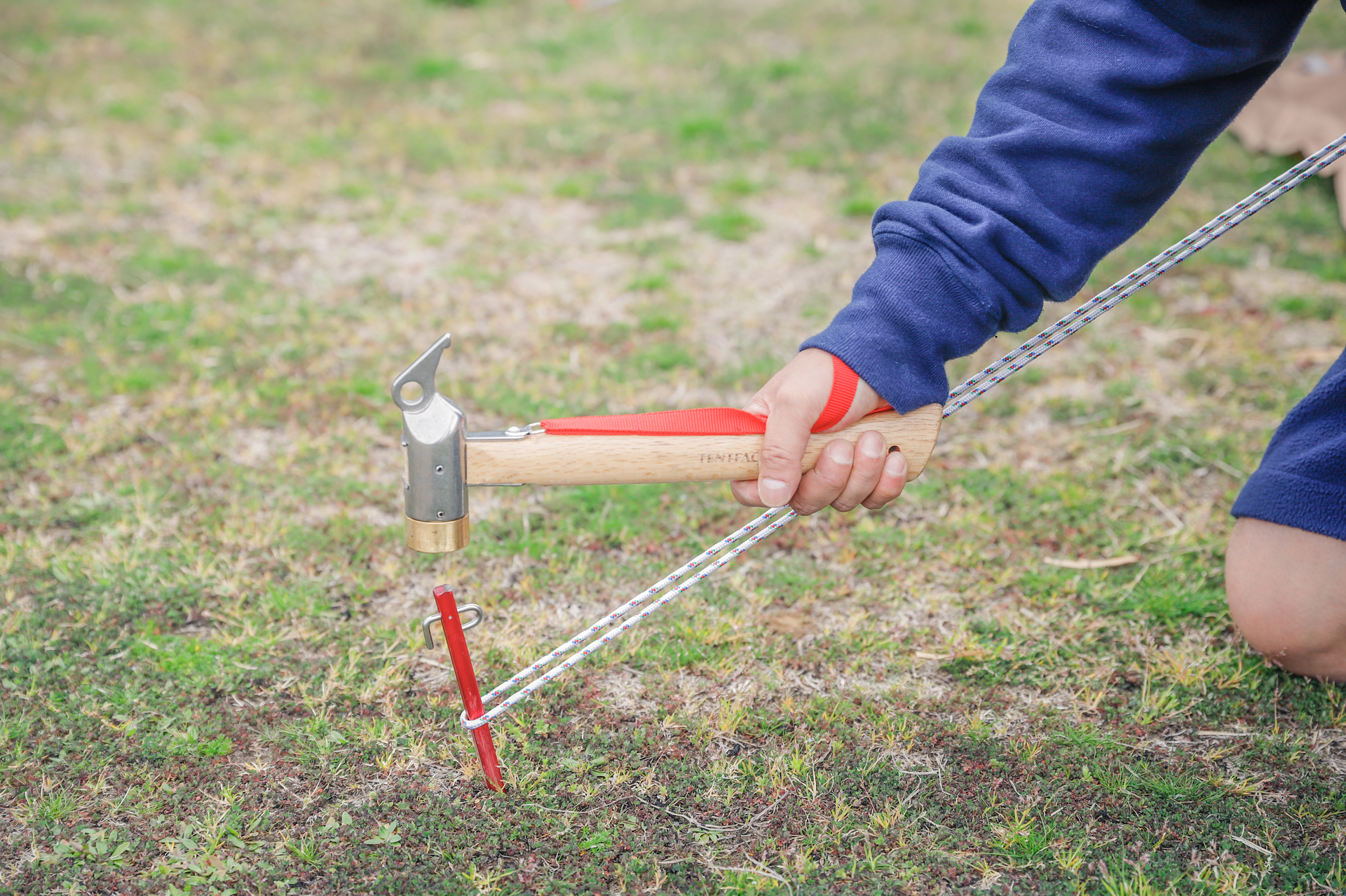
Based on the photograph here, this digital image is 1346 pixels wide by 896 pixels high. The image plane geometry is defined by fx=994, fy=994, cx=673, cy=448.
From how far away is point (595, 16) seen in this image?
25.9 feet

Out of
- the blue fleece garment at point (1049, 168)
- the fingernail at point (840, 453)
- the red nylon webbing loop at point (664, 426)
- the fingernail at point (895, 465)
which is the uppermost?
the blue fleece garment at point (1049, 168)

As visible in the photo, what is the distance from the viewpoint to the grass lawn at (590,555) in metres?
2.22

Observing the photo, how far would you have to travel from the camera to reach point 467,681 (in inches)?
87.0

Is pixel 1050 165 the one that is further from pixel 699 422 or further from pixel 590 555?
pixel 590 555

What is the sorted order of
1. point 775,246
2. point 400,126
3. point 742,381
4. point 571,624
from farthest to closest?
point 400,126 → point 775,246 → point 742,381 → point 571,624

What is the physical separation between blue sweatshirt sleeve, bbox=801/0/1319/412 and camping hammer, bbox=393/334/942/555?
0.22 metres

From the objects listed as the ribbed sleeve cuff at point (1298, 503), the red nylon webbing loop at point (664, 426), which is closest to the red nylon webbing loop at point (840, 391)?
the red nylon webbing loop at point (664, 426)

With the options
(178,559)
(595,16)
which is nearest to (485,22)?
(595,16)

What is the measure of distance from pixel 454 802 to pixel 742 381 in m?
2.13

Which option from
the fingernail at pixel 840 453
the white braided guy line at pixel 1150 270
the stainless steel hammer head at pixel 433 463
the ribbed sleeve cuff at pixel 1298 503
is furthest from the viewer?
the ribbed sleeve cuff at pixel 1298 503

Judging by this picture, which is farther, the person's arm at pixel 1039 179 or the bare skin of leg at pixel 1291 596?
the bare skin of leg at pixel 1291 596

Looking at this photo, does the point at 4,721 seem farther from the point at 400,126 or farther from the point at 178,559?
the point at 400,126

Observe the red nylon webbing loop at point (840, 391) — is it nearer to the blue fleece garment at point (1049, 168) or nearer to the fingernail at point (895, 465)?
the blue fleece garment at point (1049, 168)

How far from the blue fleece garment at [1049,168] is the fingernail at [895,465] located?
0.12 m
